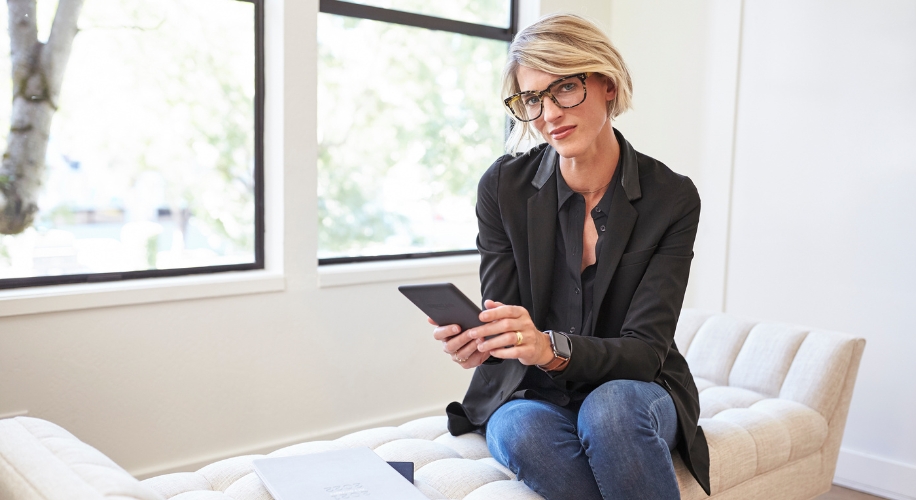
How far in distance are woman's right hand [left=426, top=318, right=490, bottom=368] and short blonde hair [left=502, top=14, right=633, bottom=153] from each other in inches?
22.7

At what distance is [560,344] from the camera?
59.2 inches

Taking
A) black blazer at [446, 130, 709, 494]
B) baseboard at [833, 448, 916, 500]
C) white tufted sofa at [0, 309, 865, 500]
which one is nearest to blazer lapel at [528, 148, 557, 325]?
black blazer at [446, 130, 709, 494]

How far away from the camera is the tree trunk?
7.48 ft

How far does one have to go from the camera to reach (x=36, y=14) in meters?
2.30

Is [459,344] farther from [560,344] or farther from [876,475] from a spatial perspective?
[876,475]

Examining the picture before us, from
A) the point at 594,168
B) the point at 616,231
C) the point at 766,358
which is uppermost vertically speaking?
the point at 594,168

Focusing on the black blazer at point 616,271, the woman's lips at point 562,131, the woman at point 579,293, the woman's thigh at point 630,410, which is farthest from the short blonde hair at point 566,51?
the woman's thigh at point 630,410

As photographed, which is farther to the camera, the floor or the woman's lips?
the floor

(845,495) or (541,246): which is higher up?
(541,246)

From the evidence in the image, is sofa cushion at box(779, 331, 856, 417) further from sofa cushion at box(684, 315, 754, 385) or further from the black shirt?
the black shirt

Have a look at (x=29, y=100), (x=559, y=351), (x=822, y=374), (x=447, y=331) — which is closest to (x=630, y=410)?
(x=559, y=351)

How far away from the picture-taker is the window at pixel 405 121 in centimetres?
301

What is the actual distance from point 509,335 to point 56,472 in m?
0.77

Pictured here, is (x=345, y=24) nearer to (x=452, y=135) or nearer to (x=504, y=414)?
(x=452, y=135)
